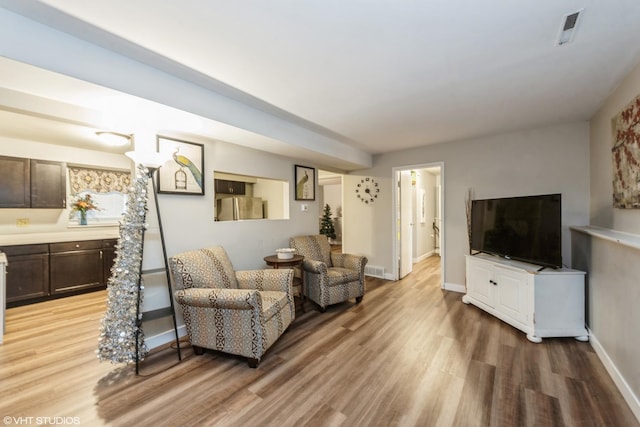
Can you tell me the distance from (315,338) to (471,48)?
2710 mm

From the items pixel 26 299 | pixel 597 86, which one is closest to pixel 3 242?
pixel 26 299

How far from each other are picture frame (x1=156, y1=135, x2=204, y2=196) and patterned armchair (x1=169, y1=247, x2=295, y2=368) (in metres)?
0.68

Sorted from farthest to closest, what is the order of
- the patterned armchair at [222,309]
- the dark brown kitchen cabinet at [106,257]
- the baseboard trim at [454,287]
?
the dark brown kitchen cabinet at [106,257] < the baseboard trim at [454,287] < the patterned armchair at [222,309]

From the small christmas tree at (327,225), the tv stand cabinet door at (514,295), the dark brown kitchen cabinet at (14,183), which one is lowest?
the tv stand cabinet door at (514,295)

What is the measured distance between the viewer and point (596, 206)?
Answer: 108 inches

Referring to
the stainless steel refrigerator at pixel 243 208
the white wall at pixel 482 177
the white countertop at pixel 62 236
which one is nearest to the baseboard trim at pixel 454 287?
the white wall at pixel 482 177

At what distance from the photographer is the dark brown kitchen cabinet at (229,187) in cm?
558

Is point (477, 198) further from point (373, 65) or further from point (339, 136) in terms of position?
point (373, 65)

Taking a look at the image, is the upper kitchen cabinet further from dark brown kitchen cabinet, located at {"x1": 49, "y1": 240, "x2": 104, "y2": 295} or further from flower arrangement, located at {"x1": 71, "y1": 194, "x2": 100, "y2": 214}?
dark brown kitchen cabinet, located at {"x1": 49, "y1": 240, "x2": 104, "y2": 295}

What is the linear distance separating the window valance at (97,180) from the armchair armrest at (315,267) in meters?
3.39

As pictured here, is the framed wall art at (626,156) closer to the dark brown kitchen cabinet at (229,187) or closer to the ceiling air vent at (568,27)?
the ceiling air vent at (568,27)

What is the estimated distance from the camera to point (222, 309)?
6.95 feet

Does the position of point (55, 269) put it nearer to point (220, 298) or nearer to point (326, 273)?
point (220, 298)

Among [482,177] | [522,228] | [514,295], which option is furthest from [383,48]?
[482,177]
